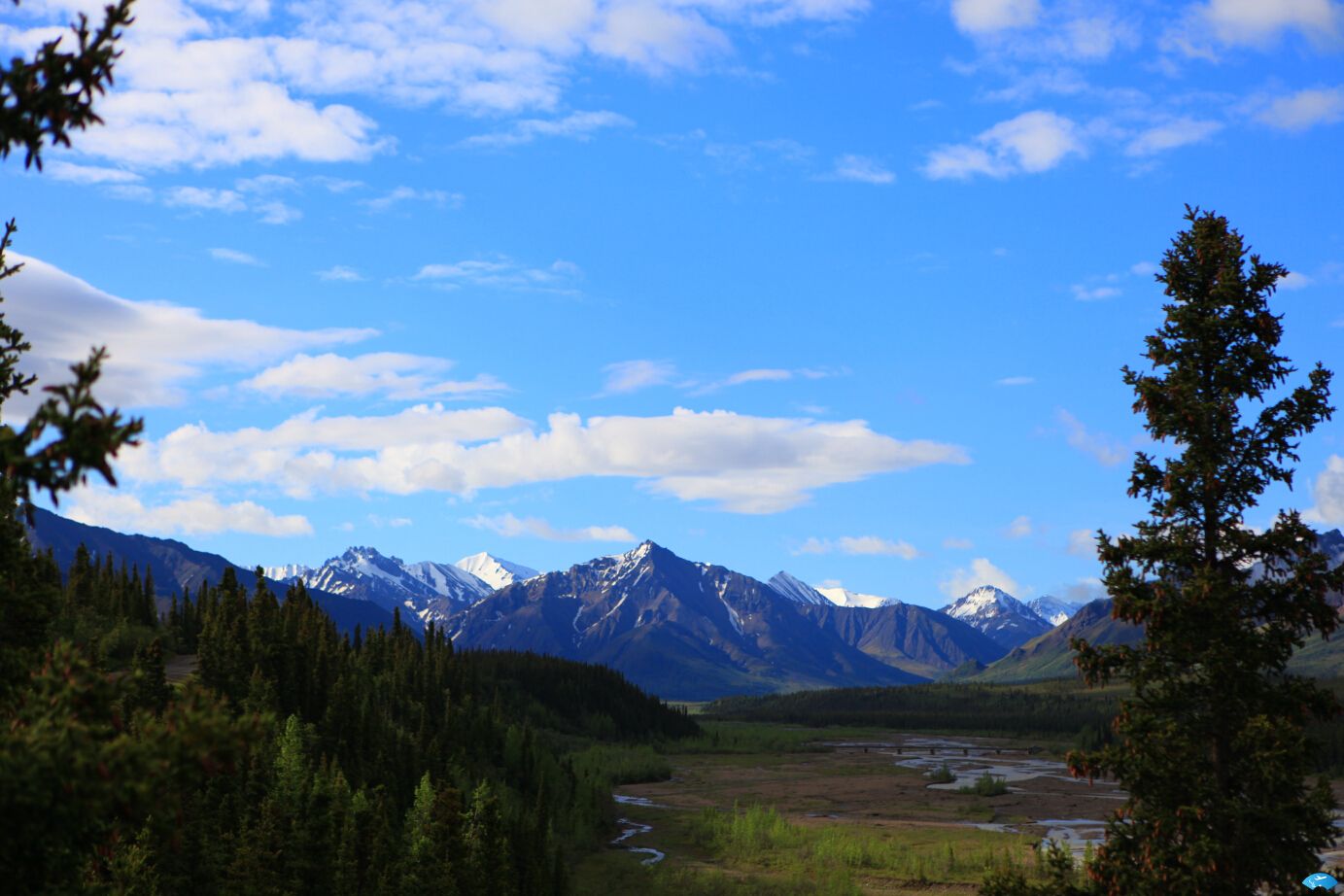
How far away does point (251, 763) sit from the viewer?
51344 mm

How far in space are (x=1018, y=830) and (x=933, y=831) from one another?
262 inches

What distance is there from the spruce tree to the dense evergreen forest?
14817mm

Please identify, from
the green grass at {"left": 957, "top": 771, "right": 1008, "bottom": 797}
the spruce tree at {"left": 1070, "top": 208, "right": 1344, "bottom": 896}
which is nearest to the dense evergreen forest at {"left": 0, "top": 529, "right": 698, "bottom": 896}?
the spruce tree at {"left": 1070, "top": 208, "right": 1344, "bottom": 896}

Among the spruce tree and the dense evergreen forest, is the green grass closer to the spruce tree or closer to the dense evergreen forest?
the dense evergreen forest

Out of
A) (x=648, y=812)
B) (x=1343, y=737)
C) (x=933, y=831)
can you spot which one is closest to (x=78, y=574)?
(x=648, y=812)

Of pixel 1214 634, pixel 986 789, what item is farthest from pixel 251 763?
pixel 986 789

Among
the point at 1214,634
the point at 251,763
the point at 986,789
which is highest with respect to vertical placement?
the point at 1214,634

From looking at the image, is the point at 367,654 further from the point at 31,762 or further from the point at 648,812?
the point at 31,762

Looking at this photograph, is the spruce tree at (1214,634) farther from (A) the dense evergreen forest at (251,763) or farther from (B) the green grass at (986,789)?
(B) the green grass at (986,789)

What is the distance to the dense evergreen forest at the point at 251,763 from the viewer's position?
34.2ft

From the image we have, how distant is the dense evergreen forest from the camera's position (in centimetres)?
1044

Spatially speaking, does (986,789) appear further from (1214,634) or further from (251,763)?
(1214,634)

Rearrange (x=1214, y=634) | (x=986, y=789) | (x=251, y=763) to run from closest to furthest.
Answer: (x=1214, y=634) < (x=251, y=763) < (x=986, y=789)

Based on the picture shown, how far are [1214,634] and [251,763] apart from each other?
42242 millimetres
